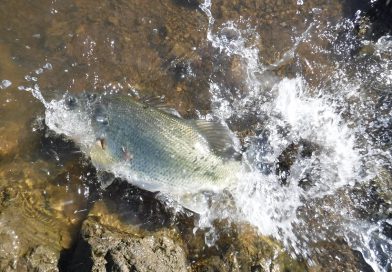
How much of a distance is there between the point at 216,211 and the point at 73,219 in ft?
5.31

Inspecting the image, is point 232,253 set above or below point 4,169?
above

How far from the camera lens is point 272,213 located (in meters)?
4.84

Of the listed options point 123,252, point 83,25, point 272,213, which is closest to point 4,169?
point 123,252

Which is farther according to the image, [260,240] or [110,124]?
[260,240]

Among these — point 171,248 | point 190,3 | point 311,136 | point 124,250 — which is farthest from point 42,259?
point 190,3

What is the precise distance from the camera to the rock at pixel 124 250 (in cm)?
381

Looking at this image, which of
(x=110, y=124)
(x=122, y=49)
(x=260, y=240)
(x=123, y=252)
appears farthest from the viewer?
(x=122, y=49)

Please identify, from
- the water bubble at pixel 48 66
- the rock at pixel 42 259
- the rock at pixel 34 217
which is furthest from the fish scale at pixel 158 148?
the water bubble at pixel 48 66

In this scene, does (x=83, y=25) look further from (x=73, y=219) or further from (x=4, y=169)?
(x=73, y=219)

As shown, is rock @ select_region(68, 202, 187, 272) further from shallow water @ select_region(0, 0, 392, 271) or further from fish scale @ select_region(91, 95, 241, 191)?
fish scale @ select_region(91, 95, 241, 191)

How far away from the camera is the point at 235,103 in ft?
18.4

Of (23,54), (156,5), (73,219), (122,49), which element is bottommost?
(73,219)

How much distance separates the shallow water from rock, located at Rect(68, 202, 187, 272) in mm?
266

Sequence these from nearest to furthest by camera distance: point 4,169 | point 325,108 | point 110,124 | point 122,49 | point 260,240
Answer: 1. point 110,124
2. point 260,240
3. point 4,169
4. point 325,108
5. point 122,49
